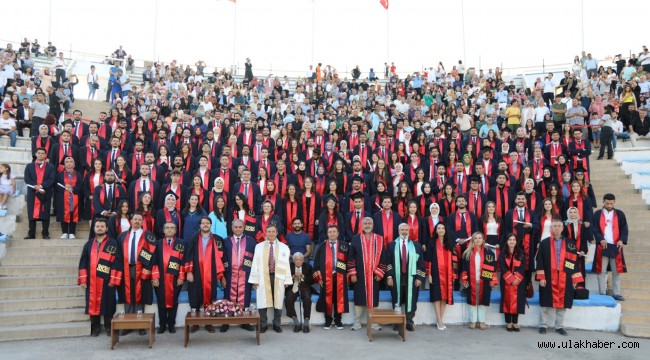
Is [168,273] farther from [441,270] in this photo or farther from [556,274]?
[556,274]

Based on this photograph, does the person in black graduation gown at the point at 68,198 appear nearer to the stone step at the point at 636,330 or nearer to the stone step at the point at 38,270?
the stone step at the point at 38,270

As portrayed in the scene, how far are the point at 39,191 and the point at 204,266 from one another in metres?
3.25

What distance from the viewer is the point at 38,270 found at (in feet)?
28.6

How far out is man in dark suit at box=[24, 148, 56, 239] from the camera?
30.3ft

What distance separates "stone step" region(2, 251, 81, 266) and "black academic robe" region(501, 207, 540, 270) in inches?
277

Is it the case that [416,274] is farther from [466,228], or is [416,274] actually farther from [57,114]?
[57,114]

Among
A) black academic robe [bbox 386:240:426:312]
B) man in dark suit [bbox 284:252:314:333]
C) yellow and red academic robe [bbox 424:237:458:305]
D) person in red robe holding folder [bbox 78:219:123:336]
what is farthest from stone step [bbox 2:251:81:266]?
yellow and red academic robe [bbox 424:237:458:305]

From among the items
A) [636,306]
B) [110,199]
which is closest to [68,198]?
[110,199]

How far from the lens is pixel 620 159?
1308 centimetres

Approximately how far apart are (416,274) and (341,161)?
304cm

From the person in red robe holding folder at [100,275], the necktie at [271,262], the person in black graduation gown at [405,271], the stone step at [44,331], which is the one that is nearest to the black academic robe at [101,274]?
the person in red robe holding folder at [100,275]

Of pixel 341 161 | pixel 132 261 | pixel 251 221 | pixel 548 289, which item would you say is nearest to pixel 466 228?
pixel 548 289

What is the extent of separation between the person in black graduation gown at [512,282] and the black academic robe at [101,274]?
5609 mm

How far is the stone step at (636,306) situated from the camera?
28.5 feet
